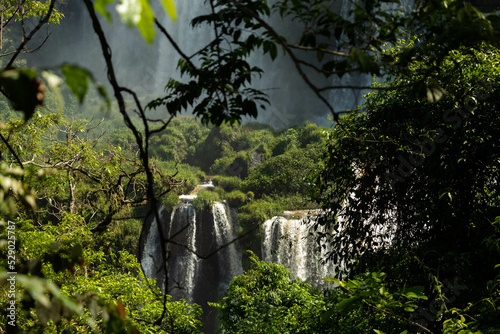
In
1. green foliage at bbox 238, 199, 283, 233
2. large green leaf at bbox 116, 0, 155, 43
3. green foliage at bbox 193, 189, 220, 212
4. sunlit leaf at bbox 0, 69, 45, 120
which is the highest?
green foliage at bbox 193, 189, 220, 212

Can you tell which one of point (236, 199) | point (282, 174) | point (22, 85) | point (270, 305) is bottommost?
point (270, 305)

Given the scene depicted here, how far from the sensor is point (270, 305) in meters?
4.20

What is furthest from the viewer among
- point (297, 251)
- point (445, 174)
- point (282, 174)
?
point (282, 174)

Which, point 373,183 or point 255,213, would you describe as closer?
point 373,183

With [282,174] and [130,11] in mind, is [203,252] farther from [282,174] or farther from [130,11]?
[130,11]

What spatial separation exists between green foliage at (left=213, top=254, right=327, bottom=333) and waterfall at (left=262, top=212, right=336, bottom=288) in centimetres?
494

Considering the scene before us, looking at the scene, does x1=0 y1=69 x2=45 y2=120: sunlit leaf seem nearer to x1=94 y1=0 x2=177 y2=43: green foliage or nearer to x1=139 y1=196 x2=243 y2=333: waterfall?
x1=94 y1=0 x2=177 y2=43: green foliage

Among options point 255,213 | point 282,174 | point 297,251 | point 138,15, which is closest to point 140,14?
point 138,15

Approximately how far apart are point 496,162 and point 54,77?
3.51 metres

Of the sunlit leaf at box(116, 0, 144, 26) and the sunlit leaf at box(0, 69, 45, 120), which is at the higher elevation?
the sunlit leaf at box(116, 0, 144, 26)

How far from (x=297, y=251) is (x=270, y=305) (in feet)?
22.1

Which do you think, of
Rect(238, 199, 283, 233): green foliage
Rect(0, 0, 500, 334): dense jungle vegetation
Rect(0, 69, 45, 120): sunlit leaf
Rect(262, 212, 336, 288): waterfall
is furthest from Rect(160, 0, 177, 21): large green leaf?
Rect(238, 199, 283, 233): green foliage

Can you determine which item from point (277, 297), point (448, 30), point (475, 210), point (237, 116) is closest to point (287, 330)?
point (277, 297)

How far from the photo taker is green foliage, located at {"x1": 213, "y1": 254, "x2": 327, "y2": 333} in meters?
3.85
